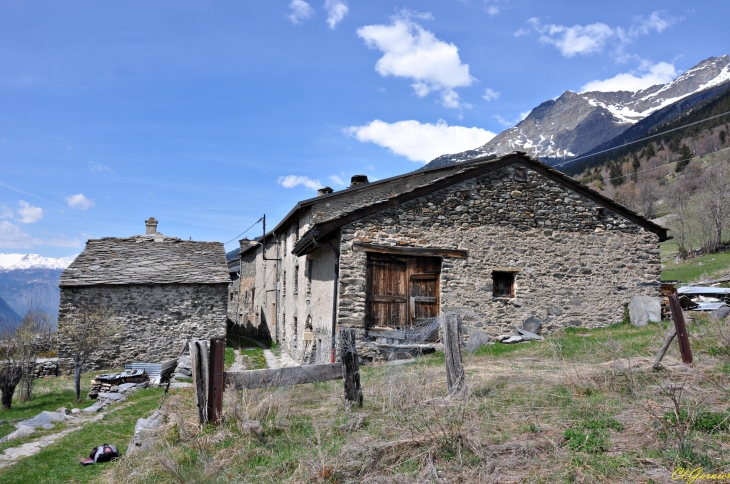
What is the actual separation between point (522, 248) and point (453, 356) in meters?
7.55

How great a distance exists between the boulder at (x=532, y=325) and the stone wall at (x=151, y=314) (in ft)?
37.2

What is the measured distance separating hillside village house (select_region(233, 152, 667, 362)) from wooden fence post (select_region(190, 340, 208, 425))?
18.2 feet

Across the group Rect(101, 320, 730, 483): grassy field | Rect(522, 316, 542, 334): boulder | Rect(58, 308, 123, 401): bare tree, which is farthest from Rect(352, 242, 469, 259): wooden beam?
Rect(58, 308, 123, 401): bare tree

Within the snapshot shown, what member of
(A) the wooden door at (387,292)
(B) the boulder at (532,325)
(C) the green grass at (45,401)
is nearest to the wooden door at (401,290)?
(A) the wooden door at (387,292)

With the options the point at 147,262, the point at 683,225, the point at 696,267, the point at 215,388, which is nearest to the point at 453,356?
the point at 215,388

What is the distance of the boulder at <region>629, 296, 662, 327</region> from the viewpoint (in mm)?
13070

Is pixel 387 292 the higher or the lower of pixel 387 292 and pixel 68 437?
the higher

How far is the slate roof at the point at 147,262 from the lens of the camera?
59.3 feet

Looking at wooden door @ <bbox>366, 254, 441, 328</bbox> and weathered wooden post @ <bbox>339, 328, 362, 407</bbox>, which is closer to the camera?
weathered wooden post @ <bbox>339, 328, 362, 407</bbox>

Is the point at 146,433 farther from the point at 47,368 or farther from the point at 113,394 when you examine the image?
the point at 47,368

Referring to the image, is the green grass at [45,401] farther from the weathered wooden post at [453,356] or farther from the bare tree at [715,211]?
the bare tree at [715,211]

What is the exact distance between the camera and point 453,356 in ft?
20.0

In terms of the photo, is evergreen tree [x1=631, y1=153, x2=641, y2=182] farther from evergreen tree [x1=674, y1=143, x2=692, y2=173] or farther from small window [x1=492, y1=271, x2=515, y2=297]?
small window [x1=492, y1=271, x2=515, y2=297]

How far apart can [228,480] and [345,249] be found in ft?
A: 24.0
